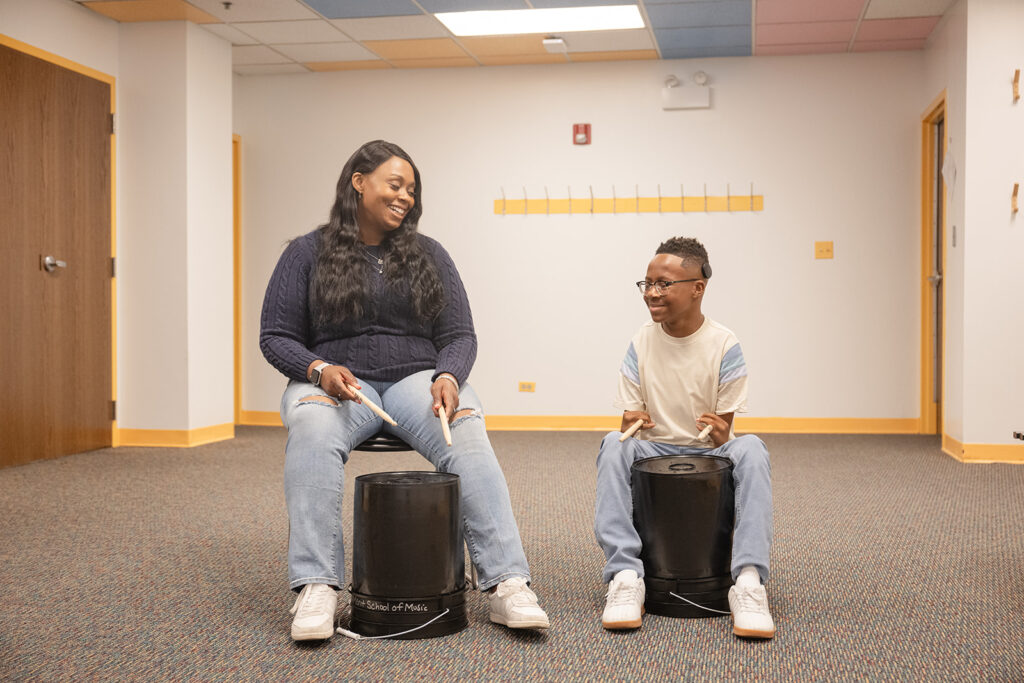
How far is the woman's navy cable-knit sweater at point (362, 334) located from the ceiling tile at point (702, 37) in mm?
3930

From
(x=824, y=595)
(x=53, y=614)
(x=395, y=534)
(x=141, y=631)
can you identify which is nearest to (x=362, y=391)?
(x=395, y=534)

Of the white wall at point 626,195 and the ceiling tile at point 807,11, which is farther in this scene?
the white wall at point 626,195

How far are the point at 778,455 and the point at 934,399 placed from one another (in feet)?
5.11

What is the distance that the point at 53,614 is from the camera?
2328 millimetres

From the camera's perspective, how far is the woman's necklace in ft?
8.33

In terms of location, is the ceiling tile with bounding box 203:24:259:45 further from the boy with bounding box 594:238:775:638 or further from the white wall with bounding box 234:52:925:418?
the boy with bounding box 594:238:775:638

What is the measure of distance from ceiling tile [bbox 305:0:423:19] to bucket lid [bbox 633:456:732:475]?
3.71 m

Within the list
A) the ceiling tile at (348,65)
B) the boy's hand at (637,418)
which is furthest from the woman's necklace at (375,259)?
the ceiling tile at (348,65)

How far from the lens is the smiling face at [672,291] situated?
239cm

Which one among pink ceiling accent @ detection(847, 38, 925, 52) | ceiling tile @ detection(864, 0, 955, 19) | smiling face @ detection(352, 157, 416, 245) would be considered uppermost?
ceiling tile @ detection(864, 0, 955, 19)

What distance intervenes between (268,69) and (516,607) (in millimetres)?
5494

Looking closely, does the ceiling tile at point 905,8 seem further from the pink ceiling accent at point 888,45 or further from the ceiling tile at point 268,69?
the ceiling tile at point 268,69

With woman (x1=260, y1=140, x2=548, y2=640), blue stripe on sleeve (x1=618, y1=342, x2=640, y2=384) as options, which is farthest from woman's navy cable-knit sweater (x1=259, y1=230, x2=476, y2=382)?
blue stripe on sleeve (x1=618, y1=342, x2=640, y2=384)

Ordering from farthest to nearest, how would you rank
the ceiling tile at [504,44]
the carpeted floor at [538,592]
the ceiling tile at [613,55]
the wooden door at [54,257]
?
the ceiling tile at [613,55] → the ceiling tile at [504,44] → the wooden door at [54,257] → the carpeted floor at [538,592]
